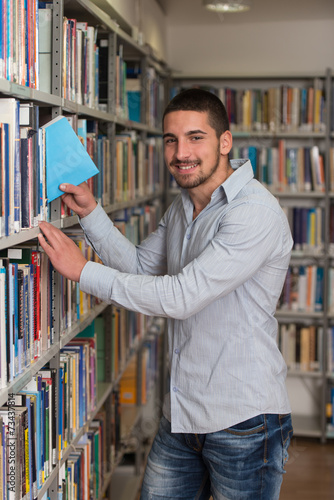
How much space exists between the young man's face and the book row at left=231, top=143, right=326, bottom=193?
2.48 metres

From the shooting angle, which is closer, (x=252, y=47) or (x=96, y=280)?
(x=96, y=280)

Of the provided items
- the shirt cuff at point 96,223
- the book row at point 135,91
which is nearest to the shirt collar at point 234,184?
the shirt cuff at point 96,223

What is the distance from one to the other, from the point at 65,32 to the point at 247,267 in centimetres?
88

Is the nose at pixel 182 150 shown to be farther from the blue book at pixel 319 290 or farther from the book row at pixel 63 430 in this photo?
the blue book at pixel 319 290

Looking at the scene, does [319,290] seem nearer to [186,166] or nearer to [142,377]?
[142,377]

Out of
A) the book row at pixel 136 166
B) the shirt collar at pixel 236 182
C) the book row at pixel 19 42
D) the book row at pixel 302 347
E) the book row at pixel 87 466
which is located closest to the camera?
the book row at pixel 19 42

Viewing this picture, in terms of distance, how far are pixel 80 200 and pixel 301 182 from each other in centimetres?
273

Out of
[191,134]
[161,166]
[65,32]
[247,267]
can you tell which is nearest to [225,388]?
[247,267]

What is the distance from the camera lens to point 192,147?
69.0 inches

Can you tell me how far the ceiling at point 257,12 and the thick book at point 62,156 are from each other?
2.69 meters

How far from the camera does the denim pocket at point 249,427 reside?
1.66m

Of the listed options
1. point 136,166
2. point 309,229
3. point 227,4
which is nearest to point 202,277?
point 136,166

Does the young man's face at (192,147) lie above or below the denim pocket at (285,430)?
above

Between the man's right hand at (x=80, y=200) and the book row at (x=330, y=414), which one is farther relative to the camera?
the book row at (x=330, y=414)
